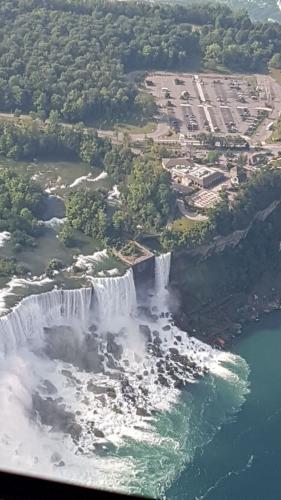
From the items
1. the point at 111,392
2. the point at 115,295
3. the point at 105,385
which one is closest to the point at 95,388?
the point at 105,385

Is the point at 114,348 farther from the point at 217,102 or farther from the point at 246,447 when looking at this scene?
the point at 217,102

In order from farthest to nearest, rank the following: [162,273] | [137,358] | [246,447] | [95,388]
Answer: [162,273]
[137,358]
[95,388]
[246,447]

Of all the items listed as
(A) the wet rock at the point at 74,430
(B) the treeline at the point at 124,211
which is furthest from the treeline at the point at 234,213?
(A) the wet rock at the point at 74,430

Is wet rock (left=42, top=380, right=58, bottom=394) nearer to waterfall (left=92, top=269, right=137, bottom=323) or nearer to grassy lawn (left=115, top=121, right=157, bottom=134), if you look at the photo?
waterfall (left=92, top=269, right=137, bottom=323)

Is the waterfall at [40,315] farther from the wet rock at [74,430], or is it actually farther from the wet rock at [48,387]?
the wet rock at [74,430]

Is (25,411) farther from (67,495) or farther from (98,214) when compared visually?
(67,495)
